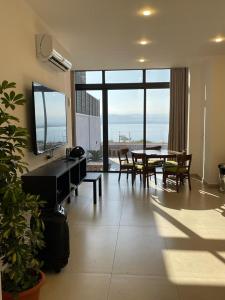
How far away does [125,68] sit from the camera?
24.3ft

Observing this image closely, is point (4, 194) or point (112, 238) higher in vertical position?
point (4, 194)

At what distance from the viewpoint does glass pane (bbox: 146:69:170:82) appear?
7.71m

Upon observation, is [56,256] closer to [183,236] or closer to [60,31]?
[183,236]

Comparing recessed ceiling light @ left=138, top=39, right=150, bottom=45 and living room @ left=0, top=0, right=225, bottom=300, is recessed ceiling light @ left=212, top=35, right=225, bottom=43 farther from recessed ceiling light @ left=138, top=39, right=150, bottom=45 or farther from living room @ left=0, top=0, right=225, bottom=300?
recessed ceiling light @ left=138, top=39, right=150, bottom=45

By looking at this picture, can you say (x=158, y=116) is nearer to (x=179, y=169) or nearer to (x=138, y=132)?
(x=138, y=132)

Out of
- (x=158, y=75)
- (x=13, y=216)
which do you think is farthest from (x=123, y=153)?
(x=13, y=216)

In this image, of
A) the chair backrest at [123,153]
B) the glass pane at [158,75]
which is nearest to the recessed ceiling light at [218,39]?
the glass pane at [158,75]

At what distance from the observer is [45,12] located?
12.3 feet

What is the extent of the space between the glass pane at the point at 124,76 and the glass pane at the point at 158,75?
221mm

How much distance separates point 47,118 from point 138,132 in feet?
14.6

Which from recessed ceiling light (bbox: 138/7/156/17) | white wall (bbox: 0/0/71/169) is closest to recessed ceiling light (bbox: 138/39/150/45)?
recessed ceiling light (bbox: 138/7/156/17)

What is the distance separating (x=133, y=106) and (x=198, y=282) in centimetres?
600

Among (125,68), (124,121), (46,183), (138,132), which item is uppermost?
(125,68)

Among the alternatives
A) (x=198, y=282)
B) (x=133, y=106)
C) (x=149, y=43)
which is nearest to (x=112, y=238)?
(x=198, y=282)
